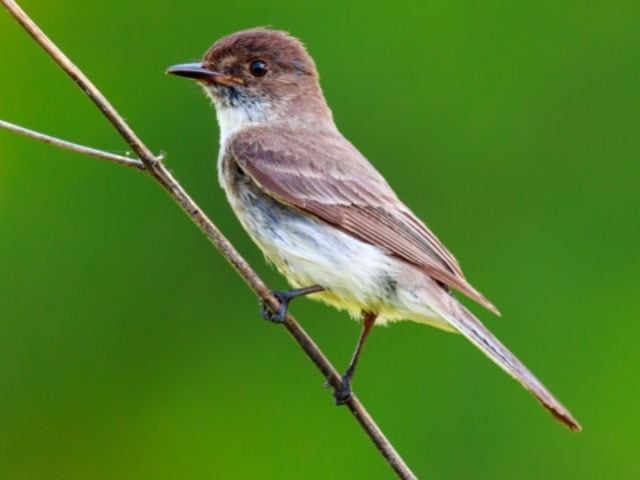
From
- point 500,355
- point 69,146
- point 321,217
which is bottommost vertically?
point 500,355

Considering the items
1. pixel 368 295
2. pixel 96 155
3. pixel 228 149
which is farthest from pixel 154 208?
pixel 96 155

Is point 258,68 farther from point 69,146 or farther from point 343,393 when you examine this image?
point 69,146

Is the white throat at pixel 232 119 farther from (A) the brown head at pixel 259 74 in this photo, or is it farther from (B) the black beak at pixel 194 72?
(B) the black beak at pixel 194 72

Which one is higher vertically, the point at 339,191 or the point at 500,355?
the point at 339,191

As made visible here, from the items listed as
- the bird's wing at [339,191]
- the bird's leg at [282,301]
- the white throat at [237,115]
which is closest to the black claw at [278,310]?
the bird's leg at [282,301]

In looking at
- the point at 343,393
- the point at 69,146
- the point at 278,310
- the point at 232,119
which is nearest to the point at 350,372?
the point at 343,393

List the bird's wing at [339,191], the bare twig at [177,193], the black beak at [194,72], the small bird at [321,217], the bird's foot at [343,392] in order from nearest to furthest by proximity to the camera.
Answer: the bare twig at [177,193], the bird's foot at [343,392], the small bird at [321,217], the bird's wing at [339,191], the black beak at [194,72]

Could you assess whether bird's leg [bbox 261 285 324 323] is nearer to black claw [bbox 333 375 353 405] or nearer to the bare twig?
the bare twig
